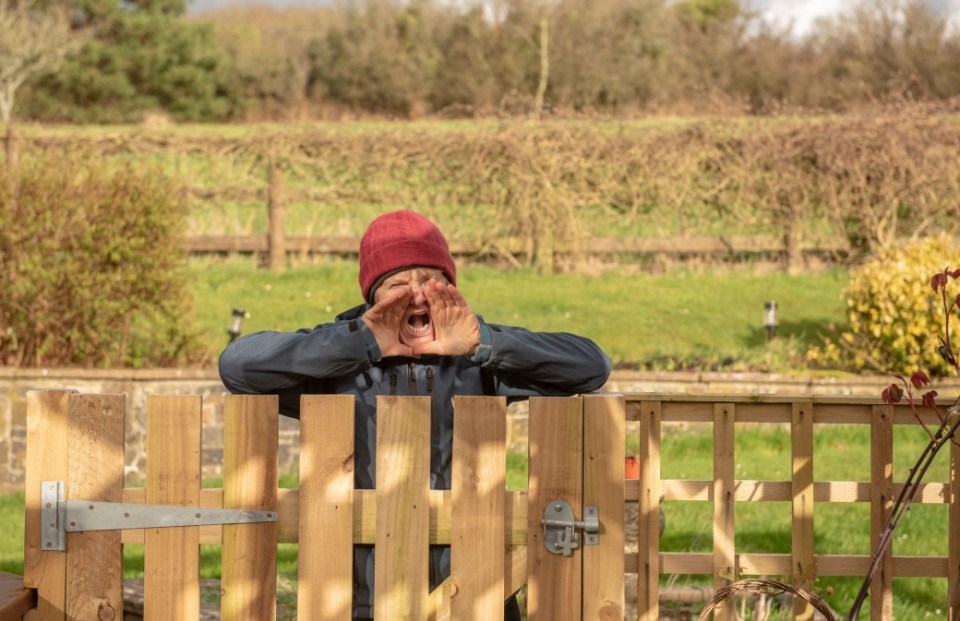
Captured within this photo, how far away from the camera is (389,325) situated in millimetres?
2604

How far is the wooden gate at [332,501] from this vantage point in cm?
235

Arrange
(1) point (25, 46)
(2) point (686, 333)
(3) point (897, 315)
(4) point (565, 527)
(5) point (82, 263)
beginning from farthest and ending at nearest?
(1) point (25, 46) < (2) point (686, 333) < (3) point (897, 315) < (5) point (82, 263) < (4) point (565, 527)

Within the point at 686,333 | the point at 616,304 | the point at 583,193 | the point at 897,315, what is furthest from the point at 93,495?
the point at 583,193

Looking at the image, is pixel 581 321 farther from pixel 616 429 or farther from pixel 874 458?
pixel 616 429

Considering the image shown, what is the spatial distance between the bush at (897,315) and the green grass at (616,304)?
0.56 meters

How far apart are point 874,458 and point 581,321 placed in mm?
8119

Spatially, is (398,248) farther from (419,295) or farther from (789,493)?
(789,493)

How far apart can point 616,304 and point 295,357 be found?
9.97 metres

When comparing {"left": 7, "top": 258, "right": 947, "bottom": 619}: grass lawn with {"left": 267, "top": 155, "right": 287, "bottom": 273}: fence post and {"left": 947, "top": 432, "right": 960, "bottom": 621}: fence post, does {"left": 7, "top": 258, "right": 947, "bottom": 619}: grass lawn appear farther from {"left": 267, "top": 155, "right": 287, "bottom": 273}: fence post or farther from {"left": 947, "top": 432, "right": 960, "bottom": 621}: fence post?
{"left": 947, "top": 432, "right": 960, "bottom": 621}: fence post

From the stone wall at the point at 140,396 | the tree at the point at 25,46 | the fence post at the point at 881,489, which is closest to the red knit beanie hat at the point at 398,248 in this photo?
the fence post at the point at 881,489

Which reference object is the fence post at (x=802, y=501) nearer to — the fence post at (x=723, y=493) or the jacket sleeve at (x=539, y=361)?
the fence post at (x=723, y=493)

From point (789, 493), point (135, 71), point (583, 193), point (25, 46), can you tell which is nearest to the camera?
point (789, 493)

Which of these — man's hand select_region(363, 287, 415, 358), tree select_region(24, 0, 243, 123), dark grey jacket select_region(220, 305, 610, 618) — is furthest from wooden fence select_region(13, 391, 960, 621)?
tree select_region(24, 0, 243, 123)

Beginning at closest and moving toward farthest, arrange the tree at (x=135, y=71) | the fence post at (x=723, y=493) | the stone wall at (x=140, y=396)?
the fence post at (x=723, y=493) < the stone wall at (x=140, y=396) < the tree at (x=135, y=71)
